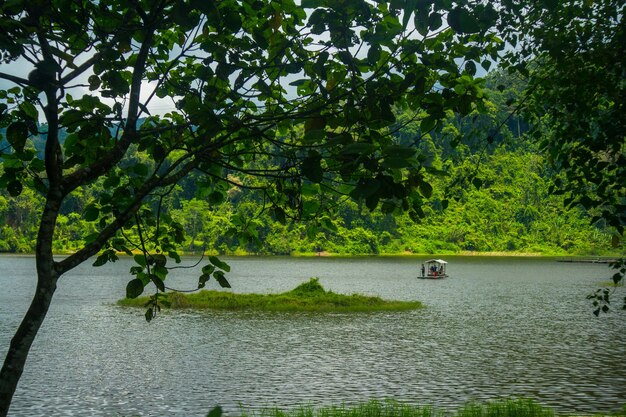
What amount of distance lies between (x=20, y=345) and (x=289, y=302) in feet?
123

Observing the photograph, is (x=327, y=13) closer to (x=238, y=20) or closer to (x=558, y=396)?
(x=238, y=20)

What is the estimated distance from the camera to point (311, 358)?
25891 mm

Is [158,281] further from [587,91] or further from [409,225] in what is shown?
[409,225]

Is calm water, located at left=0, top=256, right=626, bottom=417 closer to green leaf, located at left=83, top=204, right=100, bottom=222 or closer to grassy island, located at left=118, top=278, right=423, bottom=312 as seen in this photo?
grassy island, located at left=118, top=278, right=423, bottom=312

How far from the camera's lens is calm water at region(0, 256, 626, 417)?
1958 cm

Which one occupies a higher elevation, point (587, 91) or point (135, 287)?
point (587, 91)

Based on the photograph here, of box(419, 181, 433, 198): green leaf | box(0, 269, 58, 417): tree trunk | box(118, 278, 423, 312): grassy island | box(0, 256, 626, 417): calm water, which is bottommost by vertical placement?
box(0, 256, 626, 417): calm water

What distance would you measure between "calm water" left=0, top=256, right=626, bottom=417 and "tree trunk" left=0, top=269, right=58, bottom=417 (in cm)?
1403

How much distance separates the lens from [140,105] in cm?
427

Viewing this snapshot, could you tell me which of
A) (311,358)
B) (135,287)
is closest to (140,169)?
(135,287)

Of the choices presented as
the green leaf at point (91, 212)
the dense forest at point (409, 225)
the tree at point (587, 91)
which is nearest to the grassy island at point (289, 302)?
the tree at point (587, 91)

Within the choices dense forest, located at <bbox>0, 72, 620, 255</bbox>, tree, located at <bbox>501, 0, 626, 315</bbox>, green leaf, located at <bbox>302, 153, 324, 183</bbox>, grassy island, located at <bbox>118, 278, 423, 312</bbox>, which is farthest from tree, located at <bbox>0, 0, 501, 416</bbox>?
dense forest, located at <bbox>0, 72, 620, 255</bbox>

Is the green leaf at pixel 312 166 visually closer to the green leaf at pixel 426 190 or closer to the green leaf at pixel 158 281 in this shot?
the green leaf at pixel 426 190

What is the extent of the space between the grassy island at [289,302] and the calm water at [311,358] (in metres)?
1.82
